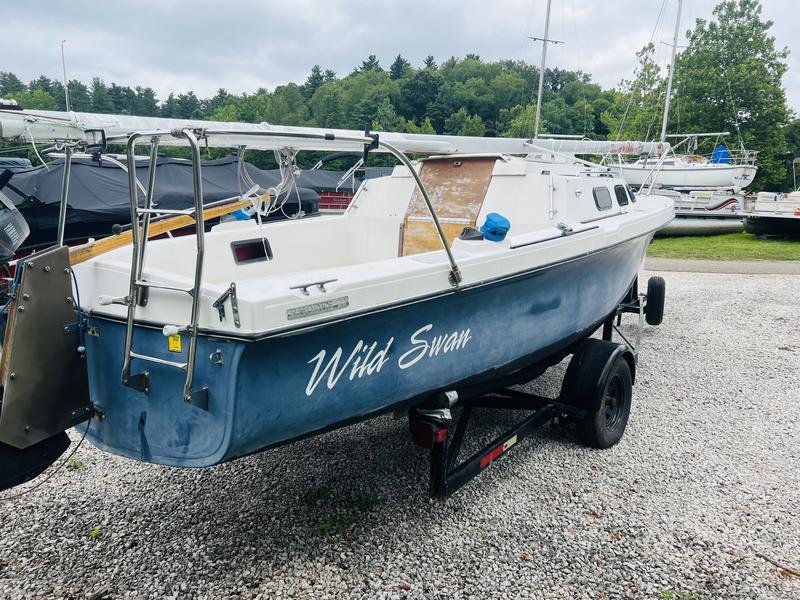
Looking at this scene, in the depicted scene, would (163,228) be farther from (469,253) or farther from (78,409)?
(469,253)

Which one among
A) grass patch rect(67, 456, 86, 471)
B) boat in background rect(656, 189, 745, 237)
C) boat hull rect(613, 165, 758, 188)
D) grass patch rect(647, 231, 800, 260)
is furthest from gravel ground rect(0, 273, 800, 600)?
boat hull rect(613, 165, 758, 188)

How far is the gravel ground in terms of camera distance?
256 centimetres

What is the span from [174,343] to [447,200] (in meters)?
2.87

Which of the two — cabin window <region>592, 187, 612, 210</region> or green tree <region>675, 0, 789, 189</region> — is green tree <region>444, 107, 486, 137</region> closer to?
green tree <region>675, 0, 789, 189</region>

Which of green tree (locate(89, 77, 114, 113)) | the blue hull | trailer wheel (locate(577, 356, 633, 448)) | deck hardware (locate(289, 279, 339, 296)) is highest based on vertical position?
green tree (locate(89, 77, 114, 113))

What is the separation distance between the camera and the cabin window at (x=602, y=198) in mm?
4684

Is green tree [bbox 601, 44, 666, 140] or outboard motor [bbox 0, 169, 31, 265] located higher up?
green tree [bbox 601, 44, 666, 140]

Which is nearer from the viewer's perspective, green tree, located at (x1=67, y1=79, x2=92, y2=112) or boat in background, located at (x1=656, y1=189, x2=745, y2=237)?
boat in background, located at (x1=656, y1=189, x2=745, y2=237)

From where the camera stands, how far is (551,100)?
62.4 metres

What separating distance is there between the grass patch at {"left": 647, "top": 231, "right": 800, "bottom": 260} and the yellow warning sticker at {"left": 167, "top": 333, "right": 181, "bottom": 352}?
13.1m

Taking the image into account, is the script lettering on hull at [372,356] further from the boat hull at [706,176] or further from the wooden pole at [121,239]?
the boat hull at [706,176]

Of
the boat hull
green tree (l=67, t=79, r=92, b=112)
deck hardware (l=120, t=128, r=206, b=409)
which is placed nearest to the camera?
deck hardware (l=120, t=128, r=206, b=409)

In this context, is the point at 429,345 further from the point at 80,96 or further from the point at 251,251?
the point at 80,96

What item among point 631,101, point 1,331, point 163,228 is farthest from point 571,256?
point 631,101
